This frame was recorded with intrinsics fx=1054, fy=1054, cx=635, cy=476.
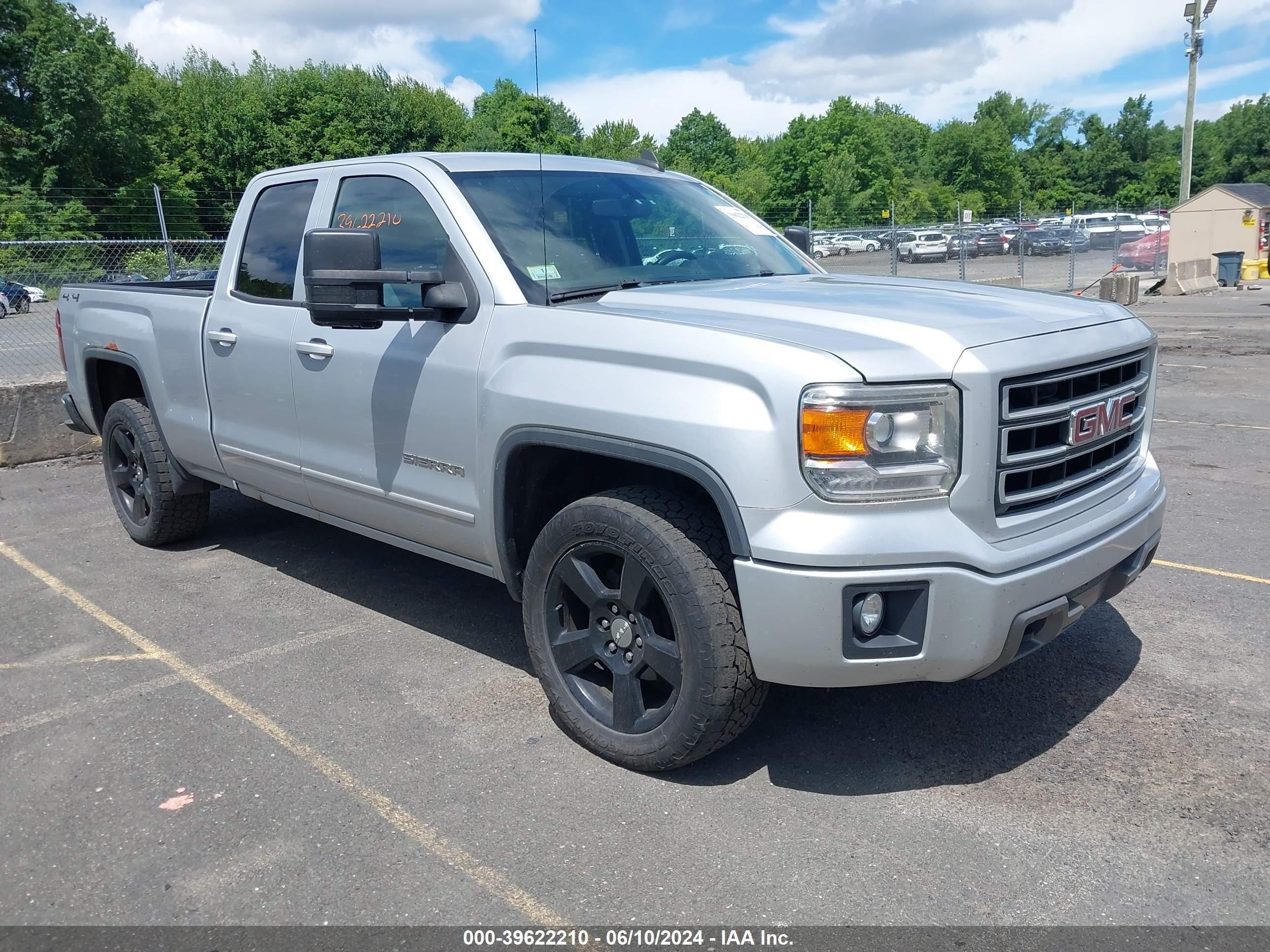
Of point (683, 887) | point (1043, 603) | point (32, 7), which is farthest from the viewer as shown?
point (32, 7)

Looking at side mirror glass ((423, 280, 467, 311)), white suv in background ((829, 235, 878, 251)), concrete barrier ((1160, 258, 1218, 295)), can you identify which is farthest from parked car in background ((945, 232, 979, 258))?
side mirror glass ((423, 280, 467, 311))

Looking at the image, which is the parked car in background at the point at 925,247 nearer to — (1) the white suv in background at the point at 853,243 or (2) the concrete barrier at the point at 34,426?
(1) the white suv in background at the point at 853,243

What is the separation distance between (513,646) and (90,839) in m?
1.82

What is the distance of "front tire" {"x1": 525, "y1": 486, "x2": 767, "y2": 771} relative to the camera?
10.1 feet

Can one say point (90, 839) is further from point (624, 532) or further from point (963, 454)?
point (963, 454)

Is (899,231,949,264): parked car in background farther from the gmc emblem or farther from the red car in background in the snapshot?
the gmc emblem

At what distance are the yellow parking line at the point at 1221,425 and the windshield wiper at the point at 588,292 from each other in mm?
6659

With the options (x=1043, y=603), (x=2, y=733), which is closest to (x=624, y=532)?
(x=1043, y=603)

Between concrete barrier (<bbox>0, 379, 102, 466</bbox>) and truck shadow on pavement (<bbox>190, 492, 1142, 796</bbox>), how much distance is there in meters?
4.67

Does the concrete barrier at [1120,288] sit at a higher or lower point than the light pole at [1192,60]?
lower

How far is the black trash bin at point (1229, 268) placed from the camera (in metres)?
27.9

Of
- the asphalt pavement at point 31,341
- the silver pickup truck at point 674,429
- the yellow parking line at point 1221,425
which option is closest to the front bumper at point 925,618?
the silver pickup truck at point 674,429

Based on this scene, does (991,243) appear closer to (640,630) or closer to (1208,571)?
(1208,571)

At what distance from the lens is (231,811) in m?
3.25
